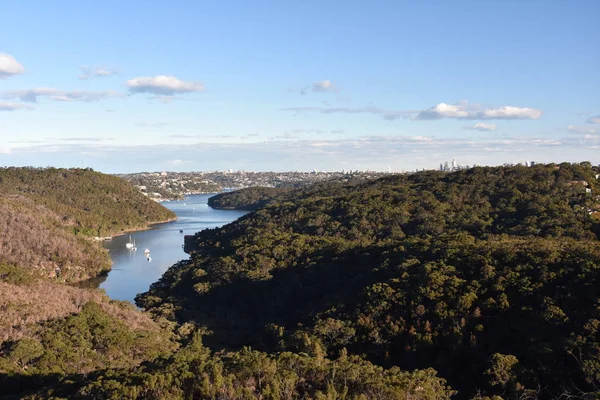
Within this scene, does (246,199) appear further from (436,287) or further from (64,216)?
(436,287)

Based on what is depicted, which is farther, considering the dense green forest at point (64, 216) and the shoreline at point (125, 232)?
the shoreline at point (125, 232)

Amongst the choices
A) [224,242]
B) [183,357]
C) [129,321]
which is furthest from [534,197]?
[183,357]

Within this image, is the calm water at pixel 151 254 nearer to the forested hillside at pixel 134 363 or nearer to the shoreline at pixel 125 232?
the shoreline at pixel 125 232

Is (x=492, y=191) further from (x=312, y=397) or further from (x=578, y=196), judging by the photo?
(x=312, y=397)

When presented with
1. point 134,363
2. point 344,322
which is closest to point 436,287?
point 344,322

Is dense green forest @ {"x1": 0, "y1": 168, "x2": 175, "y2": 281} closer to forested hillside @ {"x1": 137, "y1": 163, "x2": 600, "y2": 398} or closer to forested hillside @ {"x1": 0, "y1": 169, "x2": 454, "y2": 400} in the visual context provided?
forested hillside @ {"x1": 0, "y1": 169, "x2": 454, "y2": 400}

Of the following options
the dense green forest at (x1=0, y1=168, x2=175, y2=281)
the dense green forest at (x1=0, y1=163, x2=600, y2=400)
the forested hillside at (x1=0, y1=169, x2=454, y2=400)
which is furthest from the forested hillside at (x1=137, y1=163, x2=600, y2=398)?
the dense green forest at (x1=0, y1=168, x2=175, y2=281)

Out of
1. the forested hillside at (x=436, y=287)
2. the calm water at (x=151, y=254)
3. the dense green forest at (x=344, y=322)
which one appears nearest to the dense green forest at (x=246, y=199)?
the calm water at (x=151, y=254)
